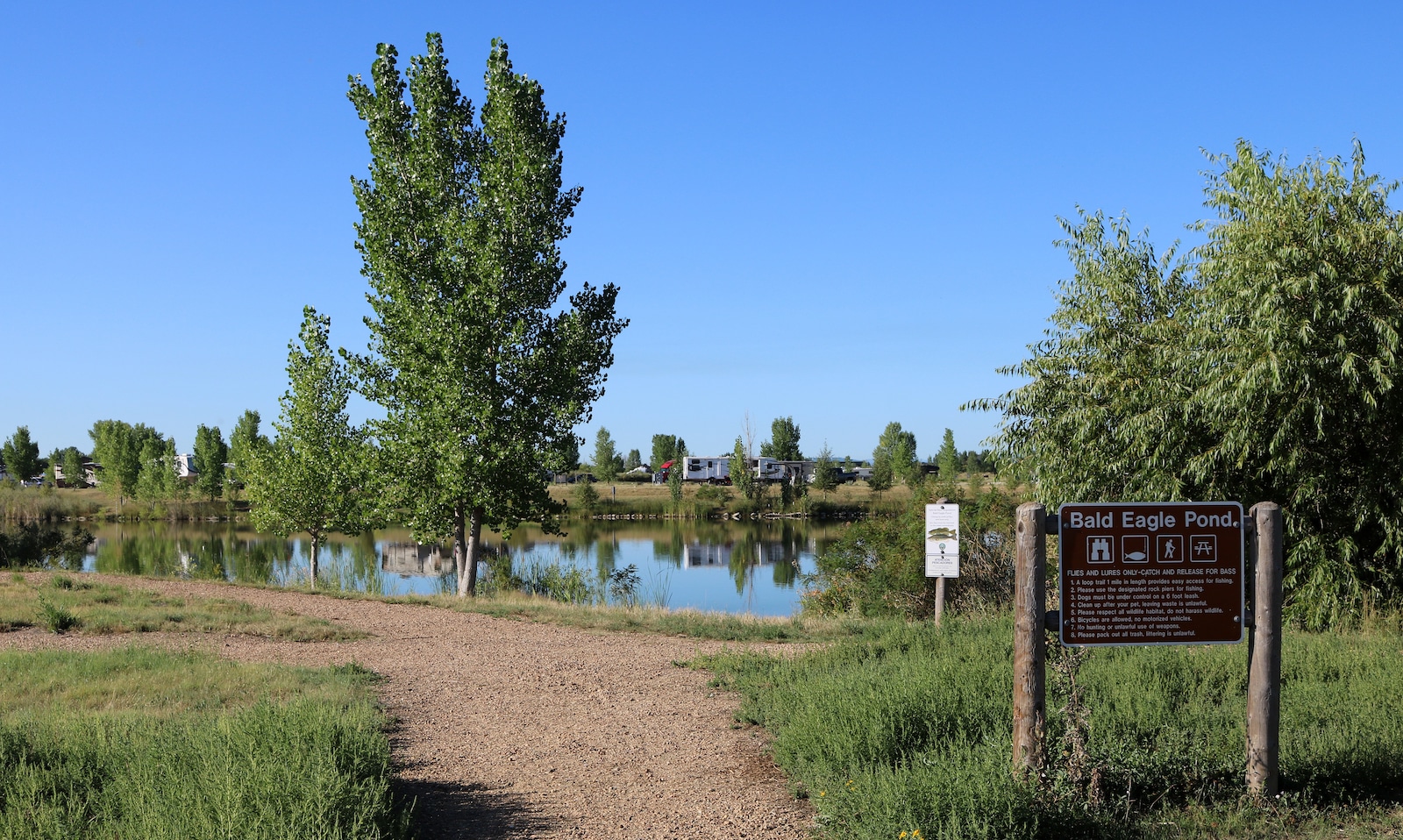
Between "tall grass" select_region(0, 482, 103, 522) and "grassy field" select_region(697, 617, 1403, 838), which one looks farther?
"tall grass" select_region(0, 482, 103, 522)

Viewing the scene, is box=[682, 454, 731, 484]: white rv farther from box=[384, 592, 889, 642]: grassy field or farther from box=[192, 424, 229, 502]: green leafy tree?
box=[384, 592, 889, 642]: grassy field

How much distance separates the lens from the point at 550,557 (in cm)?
2744

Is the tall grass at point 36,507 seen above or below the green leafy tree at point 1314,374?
below

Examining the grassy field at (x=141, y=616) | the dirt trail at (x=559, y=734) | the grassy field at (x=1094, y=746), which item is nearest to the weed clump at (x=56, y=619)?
the grassy field at (x=141, y=616)

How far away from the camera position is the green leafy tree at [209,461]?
197 ft

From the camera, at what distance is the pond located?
21.7 metres

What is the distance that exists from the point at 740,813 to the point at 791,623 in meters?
7.17

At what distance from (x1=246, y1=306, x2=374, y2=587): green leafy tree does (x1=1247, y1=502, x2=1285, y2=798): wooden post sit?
19543 millimetres

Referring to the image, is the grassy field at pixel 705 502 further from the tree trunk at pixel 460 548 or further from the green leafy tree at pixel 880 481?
the tree trunk at pixel 460 548

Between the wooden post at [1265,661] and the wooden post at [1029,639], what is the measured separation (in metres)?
1.19

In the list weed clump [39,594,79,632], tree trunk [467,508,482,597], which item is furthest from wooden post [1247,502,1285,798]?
tree trunk [467,508,482,597]

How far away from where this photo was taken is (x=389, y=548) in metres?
38.9

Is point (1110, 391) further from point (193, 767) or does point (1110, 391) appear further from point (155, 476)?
point (155, 476)

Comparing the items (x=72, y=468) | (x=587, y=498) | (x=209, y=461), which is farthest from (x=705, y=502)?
(x=72, y=468)
